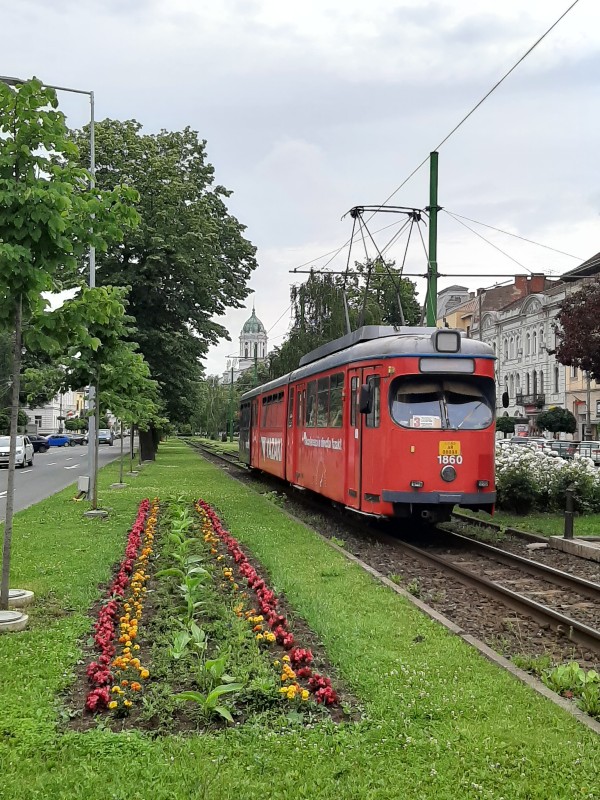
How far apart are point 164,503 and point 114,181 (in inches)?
718

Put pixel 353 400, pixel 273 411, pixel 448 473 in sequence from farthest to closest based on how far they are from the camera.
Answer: pixel 273 411 < pixel 353 400 < pixel 448 473

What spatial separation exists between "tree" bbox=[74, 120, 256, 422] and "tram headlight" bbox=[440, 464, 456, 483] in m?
20.9

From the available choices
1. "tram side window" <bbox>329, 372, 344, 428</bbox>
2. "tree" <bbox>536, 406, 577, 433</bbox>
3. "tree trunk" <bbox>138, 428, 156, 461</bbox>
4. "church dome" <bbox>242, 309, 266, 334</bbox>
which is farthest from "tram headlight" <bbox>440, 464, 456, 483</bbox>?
"church dome" <bbox>242, 309, 266, 334</bbox>

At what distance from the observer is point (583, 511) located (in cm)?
1786

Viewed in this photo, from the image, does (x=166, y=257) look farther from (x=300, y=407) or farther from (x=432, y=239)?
(x=432, y=239)

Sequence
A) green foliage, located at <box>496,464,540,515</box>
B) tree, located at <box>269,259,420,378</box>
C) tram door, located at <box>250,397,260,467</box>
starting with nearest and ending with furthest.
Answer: green foliage, located at <box>496,464,540,515</box>, tram door, located at <box>250,397,260,467</box>, tree, located at <box>269,259,420,378</box>

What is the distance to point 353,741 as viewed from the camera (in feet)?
16.2

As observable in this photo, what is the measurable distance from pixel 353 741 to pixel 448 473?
27.8 ft

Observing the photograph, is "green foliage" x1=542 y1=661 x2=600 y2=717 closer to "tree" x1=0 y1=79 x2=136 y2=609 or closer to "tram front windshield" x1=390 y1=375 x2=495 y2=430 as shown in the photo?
"tree" x1=0 y1=79 x2=136 y2=609

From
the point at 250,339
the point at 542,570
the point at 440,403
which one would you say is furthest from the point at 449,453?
the point at 250,339

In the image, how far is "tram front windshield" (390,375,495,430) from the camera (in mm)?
13258

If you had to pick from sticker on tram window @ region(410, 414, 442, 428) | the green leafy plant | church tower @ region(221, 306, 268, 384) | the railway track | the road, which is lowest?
the railway track

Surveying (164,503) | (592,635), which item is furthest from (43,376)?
(592,635)

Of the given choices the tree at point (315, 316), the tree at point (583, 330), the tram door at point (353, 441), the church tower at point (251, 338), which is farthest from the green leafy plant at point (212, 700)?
the church tower at point (251, 338)
